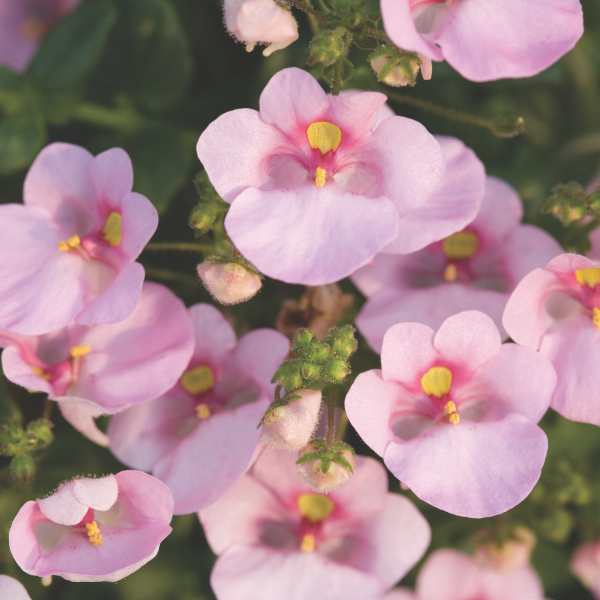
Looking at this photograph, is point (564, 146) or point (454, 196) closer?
point (454, 196)

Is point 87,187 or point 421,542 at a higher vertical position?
point 87,187

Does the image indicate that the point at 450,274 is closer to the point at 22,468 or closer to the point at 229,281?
the point at 229,281

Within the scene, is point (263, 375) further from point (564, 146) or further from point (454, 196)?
point (564, 146)

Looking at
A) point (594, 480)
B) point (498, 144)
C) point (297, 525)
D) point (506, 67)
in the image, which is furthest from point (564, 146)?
point (297, 525)

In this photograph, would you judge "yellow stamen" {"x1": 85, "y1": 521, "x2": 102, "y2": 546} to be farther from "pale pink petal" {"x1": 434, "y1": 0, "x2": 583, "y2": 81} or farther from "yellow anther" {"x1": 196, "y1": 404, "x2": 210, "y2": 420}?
"pale pink petal" {"x1": 434, "y1": 0, "x2": 583, "y2": 81}

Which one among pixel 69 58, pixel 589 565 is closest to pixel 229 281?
pixel 69 58

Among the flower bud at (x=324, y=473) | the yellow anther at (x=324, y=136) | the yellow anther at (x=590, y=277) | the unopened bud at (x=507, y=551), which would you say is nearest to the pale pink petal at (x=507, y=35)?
the yellow anther at (x=324, y=136)
